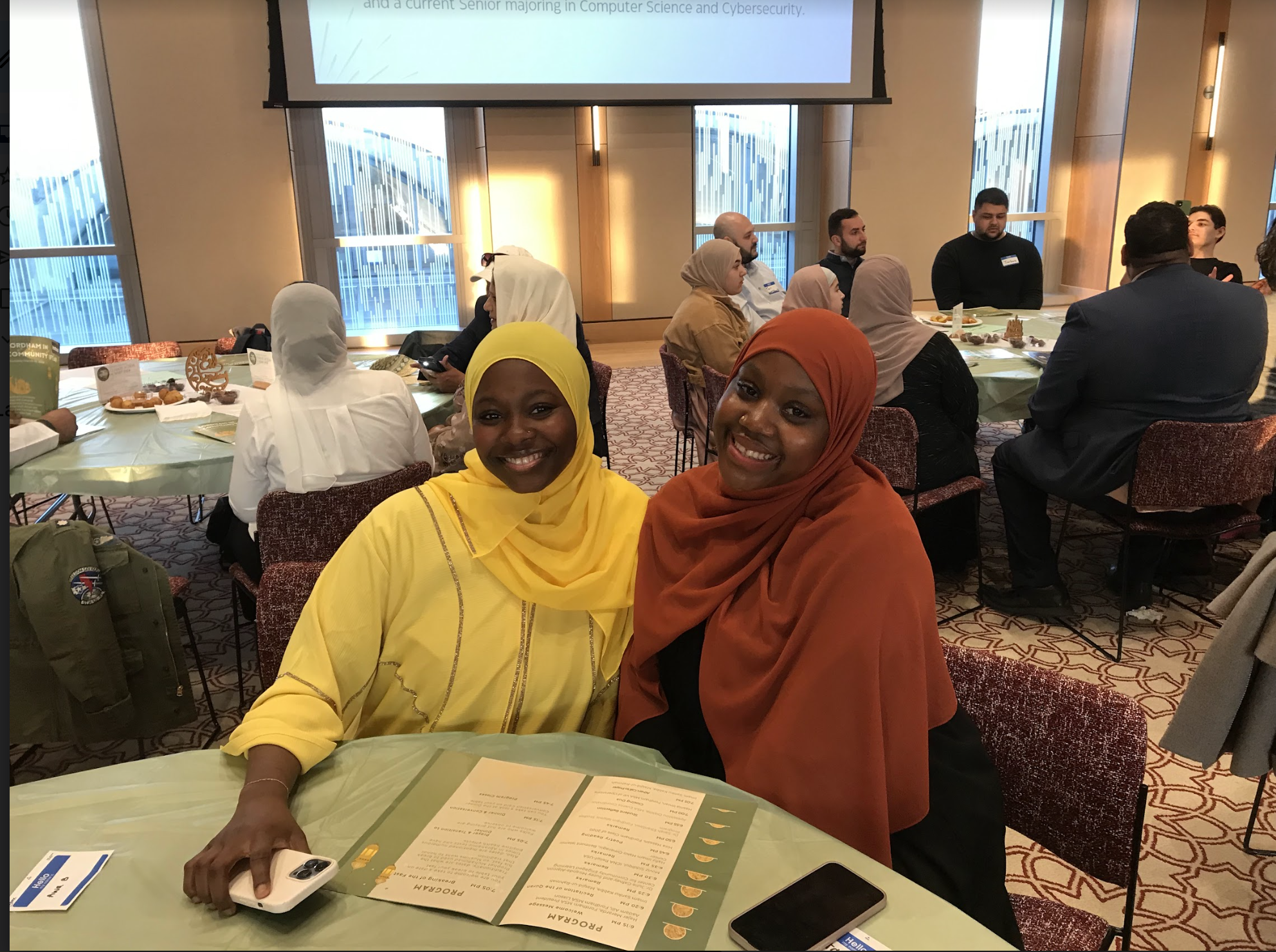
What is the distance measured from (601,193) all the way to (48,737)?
6.95 m

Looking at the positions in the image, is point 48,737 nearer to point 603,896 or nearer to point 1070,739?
point 603,896

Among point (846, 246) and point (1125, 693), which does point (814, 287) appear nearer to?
point (846, 246)

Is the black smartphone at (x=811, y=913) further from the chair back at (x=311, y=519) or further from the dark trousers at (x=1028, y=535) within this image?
the dark trousers at (x=1028, y=535)

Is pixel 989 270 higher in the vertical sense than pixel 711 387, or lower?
higher

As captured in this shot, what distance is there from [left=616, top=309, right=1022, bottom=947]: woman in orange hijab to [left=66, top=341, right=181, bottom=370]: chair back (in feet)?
14.4

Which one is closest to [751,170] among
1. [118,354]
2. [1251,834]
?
[118,354]

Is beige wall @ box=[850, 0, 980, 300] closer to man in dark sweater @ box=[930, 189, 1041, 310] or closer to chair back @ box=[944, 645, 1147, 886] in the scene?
man in dark sweater @ box=[930, 189, 1041, 310]

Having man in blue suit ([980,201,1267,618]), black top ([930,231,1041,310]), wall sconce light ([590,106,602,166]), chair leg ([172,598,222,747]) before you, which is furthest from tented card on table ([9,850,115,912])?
wall sconce light ([590,106,602,166])

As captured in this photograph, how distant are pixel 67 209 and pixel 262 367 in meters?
Result: 5.20

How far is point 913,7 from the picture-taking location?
838 centimetres

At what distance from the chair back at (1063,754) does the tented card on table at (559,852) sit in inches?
21.1

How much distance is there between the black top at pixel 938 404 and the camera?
3424mm

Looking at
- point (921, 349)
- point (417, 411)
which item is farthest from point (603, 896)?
point (921, 349)

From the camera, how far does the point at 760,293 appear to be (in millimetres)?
6043
